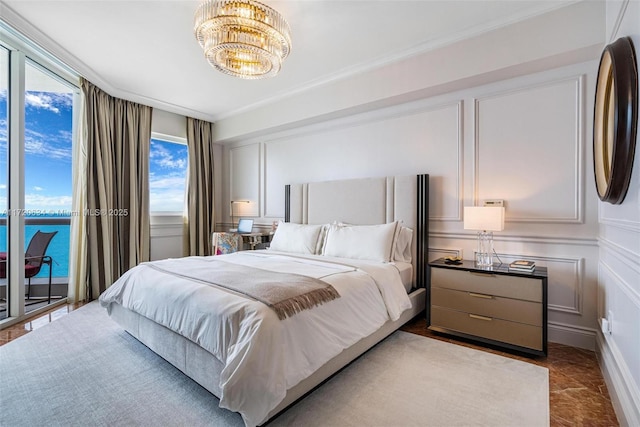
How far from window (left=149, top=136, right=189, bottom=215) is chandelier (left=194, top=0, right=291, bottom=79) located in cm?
310

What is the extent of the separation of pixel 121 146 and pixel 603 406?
556cm

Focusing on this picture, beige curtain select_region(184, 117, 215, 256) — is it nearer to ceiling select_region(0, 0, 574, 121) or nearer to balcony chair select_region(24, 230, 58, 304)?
ceiling select_region(0, 0, 574, 121)

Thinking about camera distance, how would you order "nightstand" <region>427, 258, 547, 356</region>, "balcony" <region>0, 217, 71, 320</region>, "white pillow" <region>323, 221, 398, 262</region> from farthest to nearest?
"balcony" <region>0, 217, 71, 320</region> < "white pillow" <region>323, 221, 398, 262</region> < "nightstand" <region>427, 258, 547, 356</region>

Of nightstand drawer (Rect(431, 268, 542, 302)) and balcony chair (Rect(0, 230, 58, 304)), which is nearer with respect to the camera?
nightstand drawer (Rect(431, 268, 542, 302))

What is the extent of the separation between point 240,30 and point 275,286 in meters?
1.92

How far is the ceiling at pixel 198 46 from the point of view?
2498 millimetres

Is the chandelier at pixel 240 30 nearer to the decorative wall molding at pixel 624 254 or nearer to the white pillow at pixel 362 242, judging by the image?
the white pillow at pixel 362 242

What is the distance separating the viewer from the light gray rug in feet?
5.50

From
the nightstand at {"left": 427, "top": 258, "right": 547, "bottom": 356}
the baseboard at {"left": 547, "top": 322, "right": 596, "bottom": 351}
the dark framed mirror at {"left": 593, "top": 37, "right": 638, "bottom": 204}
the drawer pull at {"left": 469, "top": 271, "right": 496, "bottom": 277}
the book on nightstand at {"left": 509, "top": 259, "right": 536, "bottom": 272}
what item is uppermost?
the dark framed mirror at {"left": 593, "top": 37, "right": 638, "bottom": 204}

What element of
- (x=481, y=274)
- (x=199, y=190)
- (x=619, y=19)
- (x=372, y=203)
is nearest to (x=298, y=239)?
(x=372, y=203)

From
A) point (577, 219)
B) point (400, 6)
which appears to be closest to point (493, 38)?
point (400, 6)

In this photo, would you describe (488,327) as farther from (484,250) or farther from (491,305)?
(484,250)

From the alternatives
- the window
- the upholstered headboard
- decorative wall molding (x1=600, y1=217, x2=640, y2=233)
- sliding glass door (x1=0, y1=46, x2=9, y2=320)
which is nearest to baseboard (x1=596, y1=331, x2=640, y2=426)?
decorative wall molding (x1=600, y1=217, x2=640, y2=233)

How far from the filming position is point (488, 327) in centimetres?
257
